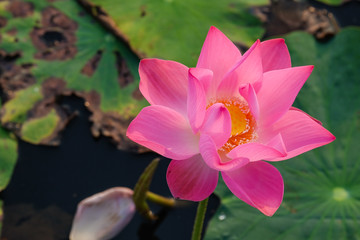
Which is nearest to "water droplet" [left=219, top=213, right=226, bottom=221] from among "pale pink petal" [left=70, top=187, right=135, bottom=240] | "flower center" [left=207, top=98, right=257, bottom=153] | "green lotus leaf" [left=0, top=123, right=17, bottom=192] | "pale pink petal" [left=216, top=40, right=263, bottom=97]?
"pale pink petal" [left=70, top=187, right=135, bottom=240]

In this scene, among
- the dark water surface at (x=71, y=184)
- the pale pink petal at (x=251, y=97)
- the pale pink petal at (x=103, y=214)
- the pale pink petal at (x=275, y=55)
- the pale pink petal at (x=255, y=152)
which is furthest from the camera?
the dark water surface at (x=71, y=184)

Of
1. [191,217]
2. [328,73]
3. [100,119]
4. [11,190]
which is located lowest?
[11,190]

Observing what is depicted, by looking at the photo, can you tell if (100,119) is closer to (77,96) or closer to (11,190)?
(77,96)

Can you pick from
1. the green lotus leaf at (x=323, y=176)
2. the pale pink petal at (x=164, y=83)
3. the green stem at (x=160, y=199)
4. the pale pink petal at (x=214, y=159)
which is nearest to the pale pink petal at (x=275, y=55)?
the pale pink petal at (x=164, y=83)

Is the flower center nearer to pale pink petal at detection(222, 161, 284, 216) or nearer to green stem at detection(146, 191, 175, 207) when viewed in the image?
pale pink petal at detection(222, 161, 284, 216)

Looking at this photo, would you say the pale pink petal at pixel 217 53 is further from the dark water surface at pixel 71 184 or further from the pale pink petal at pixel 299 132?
the dark water surface at pixel 71 184

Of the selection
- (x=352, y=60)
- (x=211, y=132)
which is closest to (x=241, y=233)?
(x=211, y=132)

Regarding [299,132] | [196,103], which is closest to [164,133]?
[196,103]
